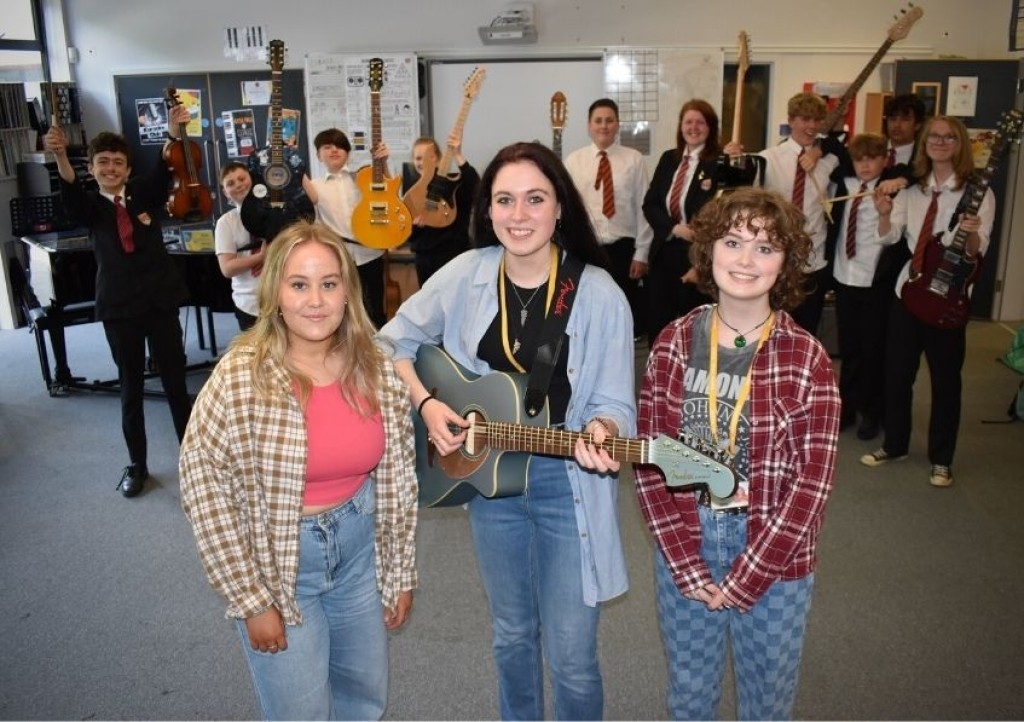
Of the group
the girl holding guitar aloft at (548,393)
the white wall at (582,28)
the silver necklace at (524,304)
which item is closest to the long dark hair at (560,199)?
the girl holding guitar aloft at (548,393)

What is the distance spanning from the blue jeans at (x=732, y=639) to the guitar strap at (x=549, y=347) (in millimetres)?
445

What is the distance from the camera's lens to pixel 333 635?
199 centimetres

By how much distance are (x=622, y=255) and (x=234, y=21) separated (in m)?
4.48

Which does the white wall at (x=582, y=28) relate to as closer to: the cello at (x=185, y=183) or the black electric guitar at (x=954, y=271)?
the cello at (x=185, y=183)

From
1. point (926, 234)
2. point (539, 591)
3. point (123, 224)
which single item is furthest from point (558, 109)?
point (539, 591)

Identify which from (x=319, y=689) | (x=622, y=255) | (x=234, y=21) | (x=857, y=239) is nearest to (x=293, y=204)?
(x=622, y=255)

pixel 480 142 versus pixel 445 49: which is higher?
pixel 445 49

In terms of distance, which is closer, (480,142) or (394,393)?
(394,393)

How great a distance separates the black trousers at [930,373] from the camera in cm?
402

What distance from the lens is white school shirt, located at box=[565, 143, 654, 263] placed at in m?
5.52

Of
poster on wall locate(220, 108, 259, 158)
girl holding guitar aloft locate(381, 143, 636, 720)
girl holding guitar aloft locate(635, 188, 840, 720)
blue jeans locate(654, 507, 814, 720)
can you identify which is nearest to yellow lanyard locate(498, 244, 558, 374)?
girl holding guitar aloft locate(381, 143, 636, 720)

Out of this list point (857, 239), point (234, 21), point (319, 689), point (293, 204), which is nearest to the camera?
point (319, 689)

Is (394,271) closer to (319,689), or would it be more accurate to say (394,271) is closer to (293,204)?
(293,204)

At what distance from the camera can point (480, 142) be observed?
24.9 feet
